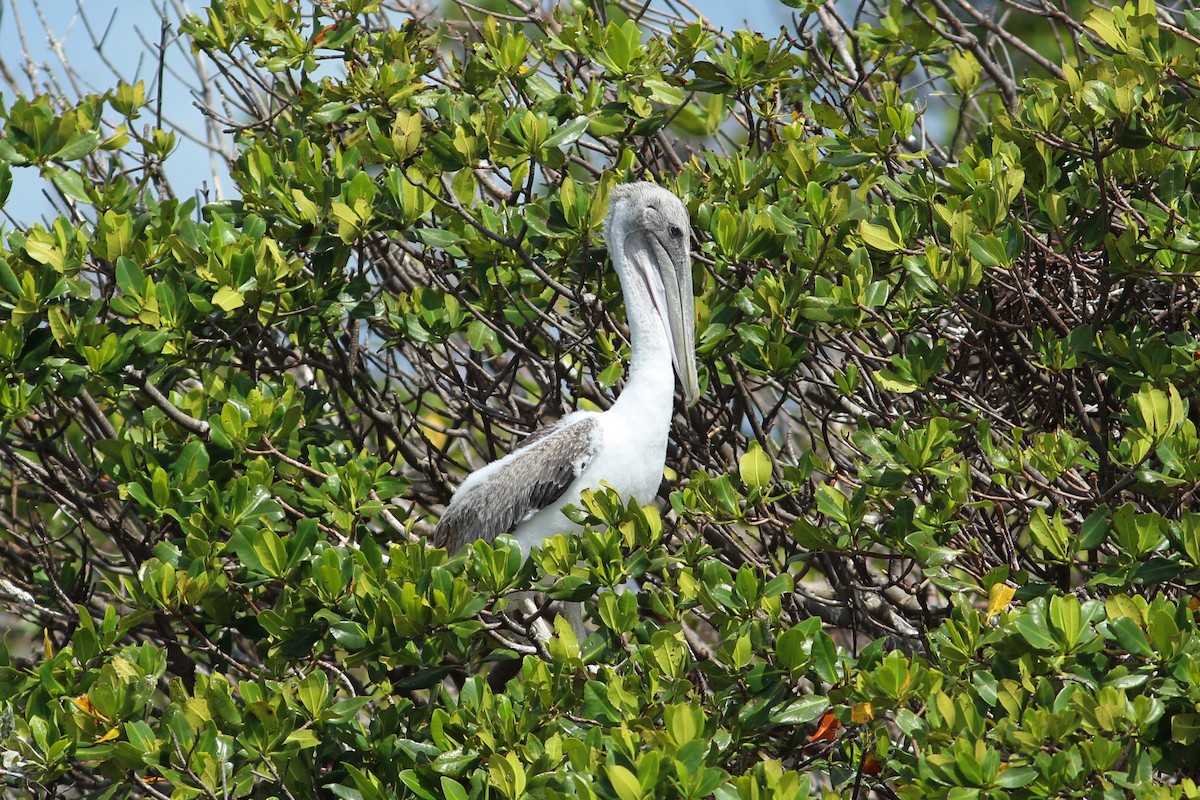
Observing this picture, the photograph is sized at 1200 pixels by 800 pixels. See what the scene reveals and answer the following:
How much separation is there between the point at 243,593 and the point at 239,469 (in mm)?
491

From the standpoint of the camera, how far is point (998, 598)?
123 inches

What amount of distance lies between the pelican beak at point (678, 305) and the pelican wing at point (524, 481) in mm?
368

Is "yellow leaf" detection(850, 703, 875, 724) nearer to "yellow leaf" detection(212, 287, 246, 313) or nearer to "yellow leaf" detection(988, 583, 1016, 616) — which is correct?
"yellow leaf" detection(988, 583, 1016, 616)

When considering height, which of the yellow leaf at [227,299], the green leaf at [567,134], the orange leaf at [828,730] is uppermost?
the green leaf at [567,134]

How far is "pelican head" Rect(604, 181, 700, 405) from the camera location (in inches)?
172

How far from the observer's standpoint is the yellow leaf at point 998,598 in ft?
10.3

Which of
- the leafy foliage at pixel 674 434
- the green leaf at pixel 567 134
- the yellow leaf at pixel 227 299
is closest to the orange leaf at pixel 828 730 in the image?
the leafy foliage at pixel 674 434

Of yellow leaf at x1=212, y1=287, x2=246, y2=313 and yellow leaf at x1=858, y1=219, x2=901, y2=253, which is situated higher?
yellow leaf at x1=212, y1=287, x2=246, y2=313

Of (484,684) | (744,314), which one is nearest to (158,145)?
(744,314)

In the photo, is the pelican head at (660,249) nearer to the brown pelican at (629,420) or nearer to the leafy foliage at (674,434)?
the brown pelican at (629,420)

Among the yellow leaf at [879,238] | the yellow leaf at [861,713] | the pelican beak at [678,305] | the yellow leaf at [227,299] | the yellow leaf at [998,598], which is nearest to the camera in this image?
the yellow leaf at [861,713]

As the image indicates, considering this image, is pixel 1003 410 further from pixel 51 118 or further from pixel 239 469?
pixel 51 118

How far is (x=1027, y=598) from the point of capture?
319 centimetres

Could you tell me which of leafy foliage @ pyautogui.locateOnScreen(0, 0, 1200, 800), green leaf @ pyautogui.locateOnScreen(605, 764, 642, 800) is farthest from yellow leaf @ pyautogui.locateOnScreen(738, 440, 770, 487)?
green leaf @ pyautogui.locateOnScreen(605, 764, 642, 800)
